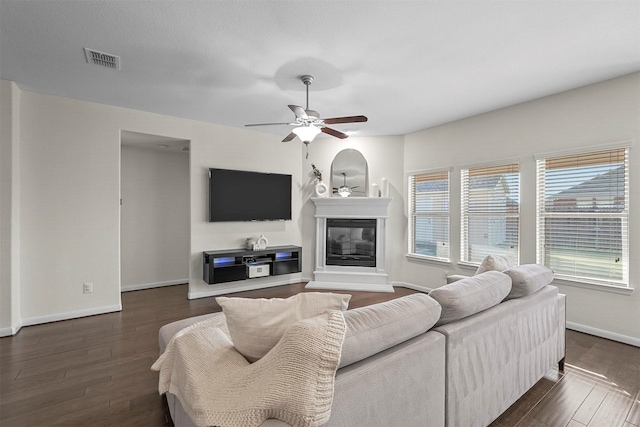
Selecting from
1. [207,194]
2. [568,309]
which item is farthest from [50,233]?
[568,309]

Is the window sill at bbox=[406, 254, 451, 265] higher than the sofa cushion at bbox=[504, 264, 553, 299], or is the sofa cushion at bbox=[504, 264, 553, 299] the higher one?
the sofa cushion at bbox=[504, 264, 553, 299]

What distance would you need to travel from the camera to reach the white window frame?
473 centimetres

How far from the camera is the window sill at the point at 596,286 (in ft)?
9.93

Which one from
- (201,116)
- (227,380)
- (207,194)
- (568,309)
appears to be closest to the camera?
(227,380)

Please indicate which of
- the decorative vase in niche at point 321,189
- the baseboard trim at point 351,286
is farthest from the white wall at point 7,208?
the decorative vase in niche at point 321,189

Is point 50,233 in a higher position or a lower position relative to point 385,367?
higher

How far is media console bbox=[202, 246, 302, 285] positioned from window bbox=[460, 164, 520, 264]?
2680mm

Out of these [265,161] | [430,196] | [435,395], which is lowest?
[435,395]

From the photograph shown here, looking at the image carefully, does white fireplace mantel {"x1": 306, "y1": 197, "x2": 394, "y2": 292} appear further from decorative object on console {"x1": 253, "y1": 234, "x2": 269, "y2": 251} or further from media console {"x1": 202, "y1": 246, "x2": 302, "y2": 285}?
decorative object on console {"x1": 253, "y1": 234, "x2": 269, "y2": 251}

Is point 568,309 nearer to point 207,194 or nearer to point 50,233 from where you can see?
point 207,194

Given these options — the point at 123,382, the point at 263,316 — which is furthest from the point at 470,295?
the point at 123,382

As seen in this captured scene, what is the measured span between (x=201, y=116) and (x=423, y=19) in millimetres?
3238

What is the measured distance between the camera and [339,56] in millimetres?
2668

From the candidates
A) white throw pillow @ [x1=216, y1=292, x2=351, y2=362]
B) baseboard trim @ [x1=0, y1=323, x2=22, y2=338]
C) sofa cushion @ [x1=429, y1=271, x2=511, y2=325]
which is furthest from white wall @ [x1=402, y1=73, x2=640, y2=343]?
baseboard trim @ [x1=0, y1=323, x2=22, y2=338]
